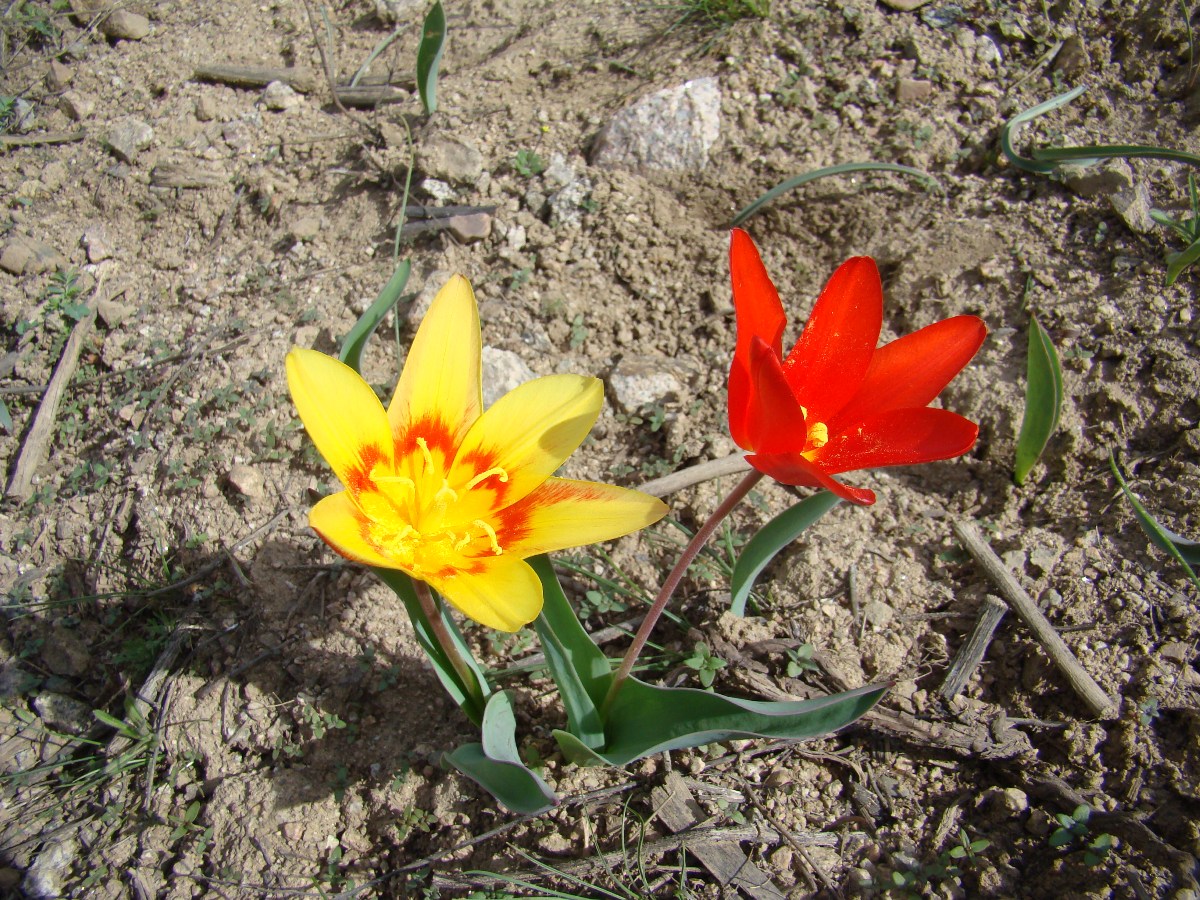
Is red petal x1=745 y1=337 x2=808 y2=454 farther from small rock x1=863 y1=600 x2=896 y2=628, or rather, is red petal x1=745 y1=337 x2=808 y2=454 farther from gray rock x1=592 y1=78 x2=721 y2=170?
gray rock x1=592 y1=78 x2=721 y2=170

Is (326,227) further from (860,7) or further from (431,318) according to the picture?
(860,7)

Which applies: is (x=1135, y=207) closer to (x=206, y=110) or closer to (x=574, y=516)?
(x=574, y=516)

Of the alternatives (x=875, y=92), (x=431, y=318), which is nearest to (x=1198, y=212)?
(x=875, y=92)

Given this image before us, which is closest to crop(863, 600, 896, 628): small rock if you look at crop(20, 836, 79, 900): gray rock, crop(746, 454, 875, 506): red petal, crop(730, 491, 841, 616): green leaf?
crop(730, 491, 841, 616): green leaf

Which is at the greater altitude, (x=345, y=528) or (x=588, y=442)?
(x=345, y=528)

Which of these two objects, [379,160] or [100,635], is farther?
[379,160]

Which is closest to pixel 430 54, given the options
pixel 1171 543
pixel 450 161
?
pixel 450 161
